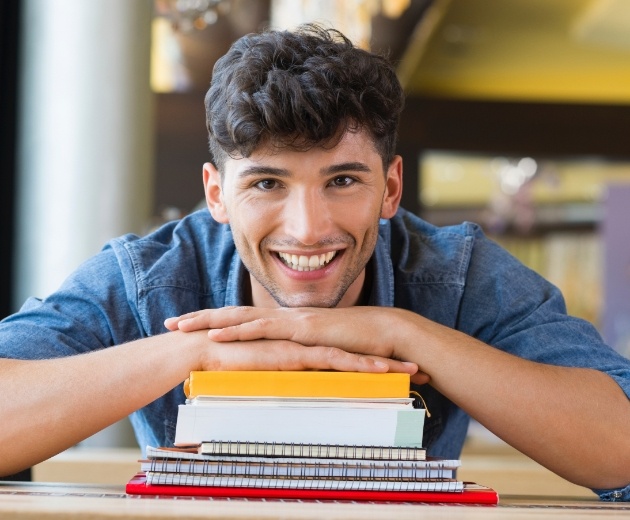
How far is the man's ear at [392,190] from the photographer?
5.14 ft

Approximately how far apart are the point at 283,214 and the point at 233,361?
28 centimetres

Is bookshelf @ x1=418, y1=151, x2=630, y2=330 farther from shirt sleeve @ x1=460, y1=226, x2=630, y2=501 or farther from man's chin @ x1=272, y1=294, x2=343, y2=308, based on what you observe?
man's chin @ x1=272, y1=294, x2=343, y2=308

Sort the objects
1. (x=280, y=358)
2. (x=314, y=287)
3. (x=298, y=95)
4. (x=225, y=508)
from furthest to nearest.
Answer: (x=314, y=287), (x=298, y=95), (x=280, y=358), (x=225, y=508)

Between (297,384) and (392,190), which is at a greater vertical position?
(392,190)

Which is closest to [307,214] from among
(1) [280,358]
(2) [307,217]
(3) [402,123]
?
(2) [307,217]

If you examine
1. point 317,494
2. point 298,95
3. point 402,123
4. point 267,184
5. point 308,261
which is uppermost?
point 402,123

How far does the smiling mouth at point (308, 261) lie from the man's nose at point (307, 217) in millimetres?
41

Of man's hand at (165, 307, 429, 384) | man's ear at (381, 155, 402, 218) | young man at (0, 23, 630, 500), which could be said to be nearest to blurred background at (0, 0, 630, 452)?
young man at (0, 23, 630, 500)

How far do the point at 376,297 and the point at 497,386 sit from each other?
381 mm

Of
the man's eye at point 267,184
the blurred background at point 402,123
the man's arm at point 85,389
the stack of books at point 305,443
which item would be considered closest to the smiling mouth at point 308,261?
the man's eye at point 267,184

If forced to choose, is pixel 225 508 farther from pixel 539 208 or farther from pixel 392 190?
pixel 539 208

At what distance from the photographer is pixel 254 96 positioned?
4.41 ft

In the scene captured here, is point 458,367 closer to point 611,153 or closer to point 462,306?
point 462,306

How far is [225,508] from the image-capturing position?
0.81m
